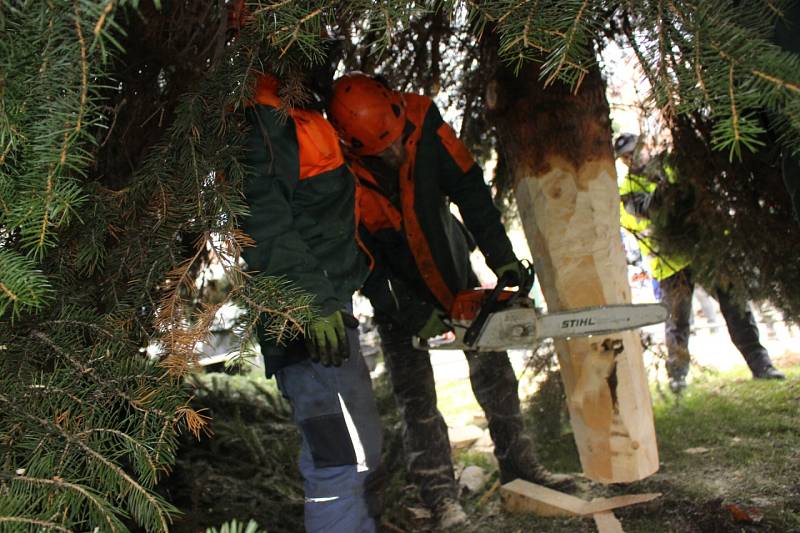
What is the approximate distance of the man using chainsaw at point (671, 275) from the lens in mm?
3822

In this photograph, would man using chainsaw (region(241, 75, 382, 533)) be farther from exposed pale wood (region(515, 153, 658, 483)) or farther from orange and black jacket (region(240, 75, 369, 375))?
exposed pale wood (region(515, 153, 658, 483))

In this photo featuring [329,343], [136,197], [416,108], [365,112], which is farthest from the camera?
[416,108]

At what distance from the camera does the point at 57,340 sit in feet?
4.55

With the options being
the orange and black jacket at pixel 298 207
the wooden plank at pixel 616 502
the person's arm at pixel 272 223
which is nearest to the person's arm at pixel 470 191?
the orange and black jacket at pixel 298 207

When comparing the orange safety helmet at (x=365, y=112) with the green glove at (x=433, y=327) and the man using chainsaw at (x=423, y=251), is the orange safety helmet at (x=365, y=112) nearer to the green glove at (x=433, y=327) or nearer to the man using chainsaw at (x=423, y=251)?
the man using chainsaw at (x=423, y=251)

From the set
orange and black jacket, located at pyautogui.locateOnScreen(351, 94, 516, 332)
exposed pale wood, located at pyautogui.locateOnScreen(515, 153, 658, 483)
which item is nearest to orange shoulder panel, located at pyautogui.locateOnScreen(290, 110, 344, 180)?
orange and black jacket, located at pyautogui.locateOnScreen(351, 94, 516, 332)

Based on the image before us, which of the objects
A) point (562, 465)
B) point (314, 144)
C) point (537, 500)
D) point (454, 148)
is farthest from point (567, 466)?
point (314, 144)

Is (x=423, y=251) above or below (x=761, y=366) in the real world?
above

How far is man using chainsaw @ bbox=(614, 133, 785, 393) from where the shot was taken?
3822 millimetres

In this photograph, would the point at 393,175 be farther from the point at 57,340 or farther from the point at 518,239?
the point at 518,239

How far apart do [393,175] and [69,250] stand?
1.76 m

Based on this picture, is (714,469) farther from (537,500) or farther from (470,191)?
(470,191)

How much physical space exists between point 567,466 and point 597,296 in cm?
158

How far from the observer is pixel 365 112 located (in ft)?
8.73
